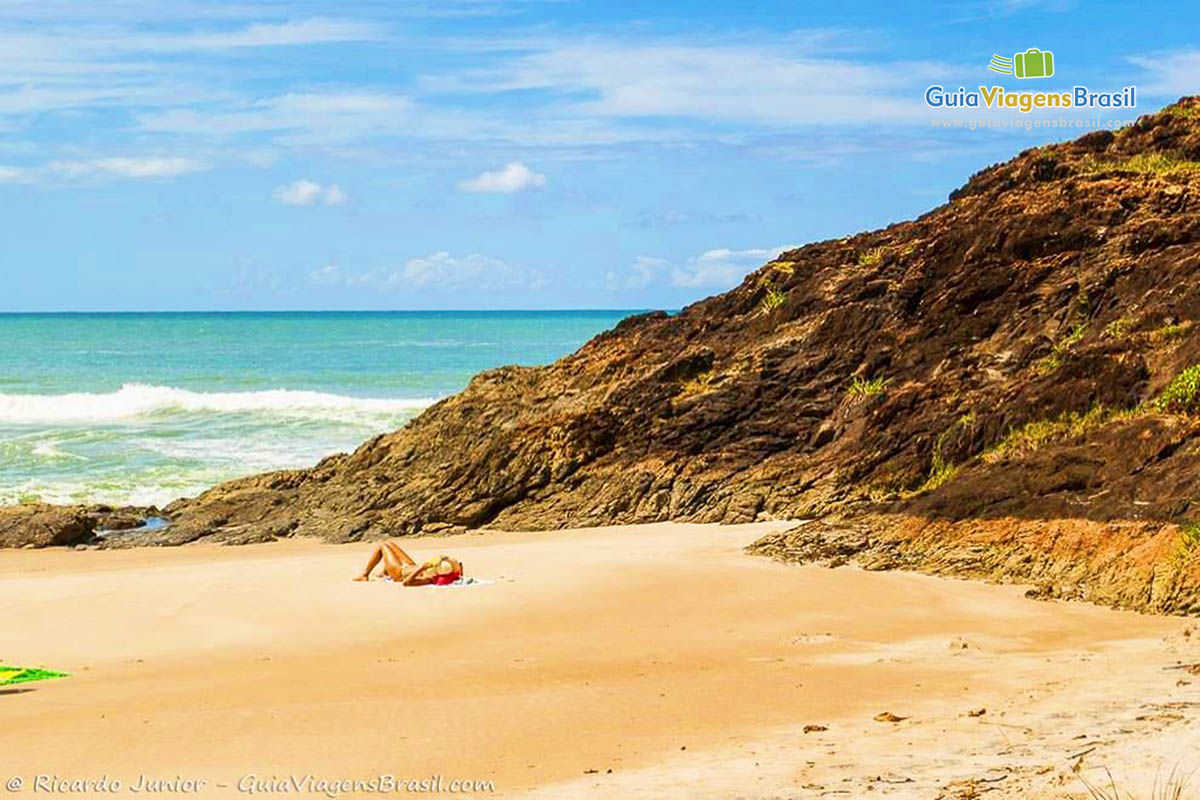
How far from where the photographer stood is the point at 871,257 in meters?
19.3

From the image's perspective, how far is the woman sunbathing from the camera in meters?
13.3

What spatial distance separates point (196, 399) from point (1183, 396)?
3432 cm

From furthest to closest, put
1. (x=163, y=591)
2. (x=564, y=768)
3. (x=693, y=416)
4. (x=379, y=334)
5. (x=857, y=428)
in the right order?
(x=379, y=334)
(x=693, y=416)
(x=857, y=428)
(x=163, y=591)
(x=564, y=768)

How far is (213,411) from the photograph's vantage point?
1531 inches

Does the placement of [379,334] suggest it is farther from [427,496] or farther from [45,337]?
[427,496]

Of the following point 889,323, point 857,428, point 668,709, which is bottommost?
point 668,709

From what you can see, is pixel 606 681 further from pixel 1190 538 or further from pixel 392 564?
pixel 1190 538

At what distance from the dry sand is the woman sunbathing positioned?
9.6 inches

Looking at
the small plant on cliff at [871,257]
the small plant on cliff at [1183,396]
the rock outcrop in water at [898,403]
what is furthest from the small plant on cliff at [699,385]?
the small plant on cliff at [1183,396]

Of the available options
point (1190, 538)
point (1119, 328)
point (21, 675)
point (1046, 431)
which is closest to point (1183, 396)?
point (1046, 431)

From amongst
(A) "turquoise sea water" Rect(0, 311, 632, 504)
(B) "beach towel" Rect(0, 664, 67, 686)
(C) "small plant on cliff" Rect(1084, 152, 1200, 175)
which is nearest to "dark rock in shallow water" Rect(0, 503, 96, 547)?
(A) "turquoise sea water" Rect(0, 311, 632, 504)

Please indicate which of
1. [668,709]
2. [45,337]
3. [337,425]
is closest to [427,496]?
[668,709]

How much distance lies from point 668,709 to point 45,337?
10861 centimetres

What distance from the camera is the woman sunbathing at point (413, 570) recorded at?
13.3m
